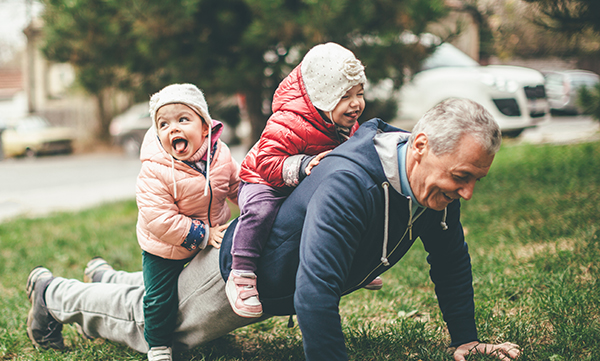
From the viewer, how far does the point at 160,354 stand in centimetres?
246

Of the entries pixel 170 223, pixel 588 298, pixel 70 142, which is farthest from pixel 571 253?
pixel 70 142

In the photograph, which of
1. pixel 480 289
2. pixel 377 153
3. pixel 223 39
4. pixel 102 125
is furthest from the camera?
pixel 102 125

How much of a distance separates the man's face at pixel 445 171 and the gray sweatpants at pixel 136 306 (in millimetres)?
971

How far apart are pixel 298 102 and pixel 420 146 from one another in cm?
62

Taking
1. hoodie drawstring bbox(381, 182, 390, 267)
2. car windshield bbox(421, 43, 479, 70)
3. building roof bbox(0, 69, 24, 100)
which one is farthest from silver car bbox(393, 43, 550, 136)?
building roof bbox(0, 69, 24, 100)

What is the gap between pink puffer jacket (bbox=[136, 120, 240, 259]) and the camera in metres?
2.30

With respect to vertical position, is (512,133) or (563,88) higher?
(563,88)

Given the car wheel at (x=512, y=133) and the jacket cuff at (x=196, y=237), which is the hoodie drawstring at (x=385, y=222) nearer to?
the jacket cuff at (x=196, y=237)

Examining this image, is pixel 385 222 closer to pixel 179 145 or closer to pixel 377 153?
pixel 377 153

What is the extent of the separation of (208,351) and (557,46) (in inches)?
209

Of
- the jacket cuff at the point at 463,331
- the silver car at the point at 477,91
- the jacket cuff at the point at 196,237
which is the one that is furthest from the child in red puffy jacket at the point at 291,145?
the silver car at the point at 477,91

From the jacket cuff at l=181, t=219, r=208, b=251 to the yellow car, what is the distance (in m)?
17.8

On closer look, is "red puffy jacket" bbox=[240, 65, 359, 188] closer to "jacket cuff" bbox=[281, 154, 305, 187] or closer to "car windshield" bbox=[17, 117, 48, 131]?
"jacket cuff" bbox=[281, 154, 305, 187]

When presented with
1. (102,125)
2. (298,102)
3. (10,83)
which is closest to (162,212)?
(298,102)
